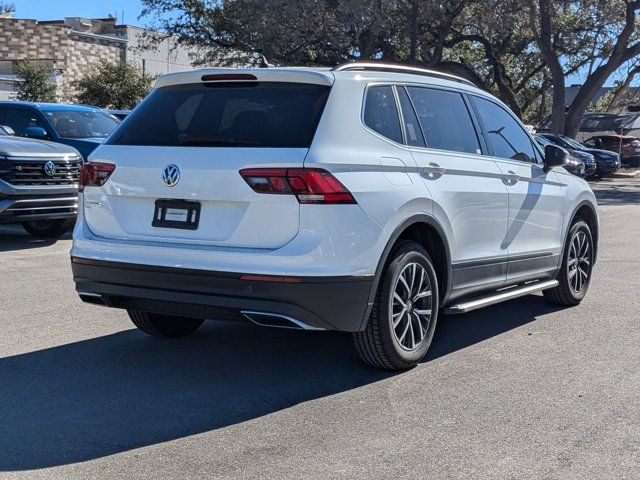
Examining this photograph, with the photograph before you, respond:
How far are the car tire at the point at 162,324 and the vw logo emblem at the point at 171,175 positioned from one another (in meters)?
1.41

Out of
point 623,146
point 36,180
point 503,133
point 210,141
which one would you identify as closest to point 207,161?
point 210,141

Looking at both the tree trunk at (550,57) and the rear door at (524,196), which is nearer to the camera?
the rear door at (524,196)

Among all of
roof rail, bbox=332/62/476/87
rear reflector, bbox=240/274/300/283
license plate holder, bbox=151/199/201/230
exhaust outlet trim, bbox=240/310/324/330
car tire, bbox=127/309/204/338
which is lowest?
car tire, bbox=127/309/204/338

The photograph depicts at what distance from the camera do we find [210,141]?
17.4ft

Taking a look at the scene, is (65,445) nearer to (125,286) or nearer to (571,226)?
(125,286)

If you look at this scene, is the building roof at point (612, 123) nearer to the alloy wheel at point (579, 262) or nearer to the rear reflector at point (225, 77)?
the alloy wheel at point (579, 262)

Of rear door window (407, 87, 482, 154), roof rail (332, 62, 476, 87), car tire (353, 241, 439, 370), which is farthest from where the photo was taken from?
rear door window (407, 87, 482, 154)

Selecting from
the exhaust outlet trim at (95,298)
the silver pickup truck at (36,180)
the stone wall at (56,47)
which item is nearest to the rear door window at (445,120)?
the exhaust outlet trim at (95,298)

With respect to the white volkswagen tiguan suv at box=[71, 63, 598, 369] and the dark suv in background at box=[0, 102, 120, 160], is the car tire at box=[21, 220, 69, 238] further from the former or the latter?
the white volkswagen tiguan suv at box=[71, 63, 598, 369]

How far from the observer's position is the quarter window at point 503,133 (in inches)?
274

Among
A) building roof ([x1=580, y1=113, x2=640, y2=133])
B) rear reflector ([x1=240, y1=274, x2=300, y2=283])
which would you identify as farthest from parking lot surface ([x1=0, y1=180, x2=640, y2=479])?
building roof ([x1=580, y1=113, x2=640, y2=133])

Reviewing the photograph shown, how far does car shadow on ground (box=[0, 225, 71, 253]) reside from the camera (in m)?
11.5

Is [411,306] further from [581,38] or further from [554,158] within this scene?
[581,38]

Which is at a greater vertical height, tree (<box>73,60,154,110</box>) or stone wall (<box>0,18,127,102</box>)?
stone wall (<box>0,18,127,102</box>)
